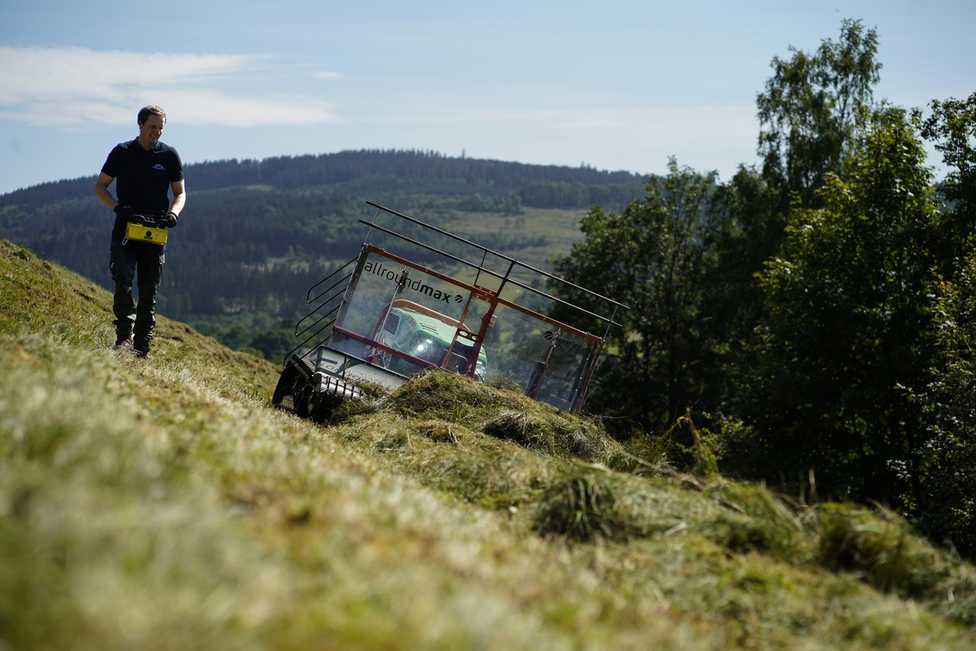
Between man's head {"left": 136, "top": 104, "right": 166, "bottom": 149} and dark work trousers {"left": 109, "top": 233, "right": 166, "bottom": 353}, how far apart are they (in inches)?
47.1

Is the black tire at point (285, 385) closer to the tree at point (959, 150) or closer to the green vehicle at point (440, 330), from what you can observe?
the green vehicle at point (440, 330)

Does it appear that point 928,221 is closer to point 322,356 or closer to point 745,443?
point 745,443

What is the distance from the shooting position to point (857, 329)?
86.9ft

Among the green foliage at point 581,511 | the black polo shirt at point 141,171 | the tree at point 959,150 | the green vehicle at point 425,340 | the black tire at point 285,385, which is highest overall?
the tree at point 959,150

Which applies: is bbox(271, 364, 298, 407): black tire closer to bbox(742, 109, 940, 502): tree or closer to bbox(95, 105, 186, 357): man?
bbox(95, 105, 186, 357): man

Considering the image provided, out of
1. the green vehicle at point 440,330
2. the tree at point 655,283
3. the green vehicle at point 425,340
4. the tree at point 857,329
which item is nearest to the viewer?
the green vehicle at point 440,330

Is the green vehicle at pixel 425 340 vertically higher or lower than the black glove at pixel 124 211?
lower

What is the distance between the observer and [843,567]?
19.4 ft

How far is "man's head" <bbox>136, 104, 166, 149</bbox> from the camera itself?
10688 mm

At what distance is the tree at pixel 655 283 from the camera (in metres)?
48.4

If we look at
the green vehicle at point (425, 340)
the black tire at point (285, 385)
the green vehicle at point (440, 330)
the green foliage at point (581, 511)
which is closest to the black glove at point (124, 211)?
the black tire at point (285, 385)

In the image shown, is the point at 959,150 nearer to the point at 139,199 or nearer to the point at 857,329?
the point at 857,329

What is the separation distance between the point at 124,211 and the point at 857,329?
71.7ft

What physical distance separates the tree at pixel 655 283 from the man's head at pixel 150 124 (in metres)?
37.6
